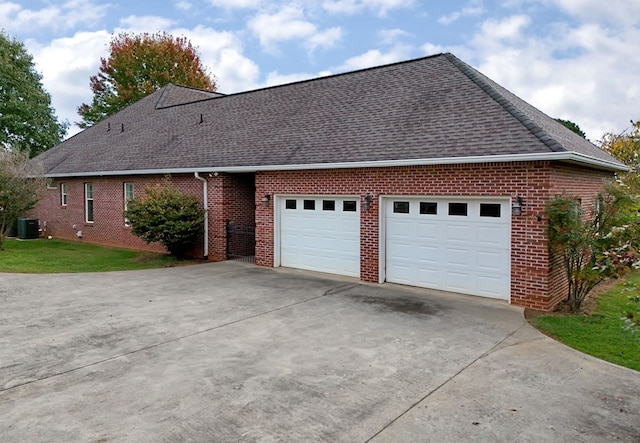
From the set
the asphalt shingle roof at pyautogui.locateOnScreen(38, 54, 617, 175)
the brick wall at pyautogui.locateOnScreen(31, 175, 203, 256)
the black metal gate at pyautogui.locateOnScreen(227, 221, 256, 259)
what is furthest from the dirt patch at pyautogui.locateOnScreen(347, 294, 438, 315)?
the brick wall at pyautogui.locateOnScreen(31, 175, 203, 256)

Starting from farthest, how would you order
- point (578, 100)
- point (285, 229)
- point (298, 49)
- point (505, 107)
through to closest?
1. point (578, 100)
2. point (298, 49)
3. point (285, 229)
4. point (505, 107)

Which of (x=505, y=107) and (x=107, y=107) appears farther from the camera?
(x=107, y=107)

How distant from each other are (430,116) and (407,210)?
2284 millimetres

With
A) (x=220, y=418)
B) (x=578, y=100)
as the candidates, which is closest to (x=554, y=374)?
(x=220, y=418)

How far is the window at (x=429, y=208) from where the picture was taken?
969 cm

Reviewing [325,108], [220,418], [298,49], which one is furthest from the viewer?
[298,49]

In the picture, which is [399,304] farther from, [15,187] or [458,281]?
[15,187]

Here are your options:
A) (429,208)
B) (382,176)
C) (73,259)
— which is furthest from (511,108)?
(73,259)

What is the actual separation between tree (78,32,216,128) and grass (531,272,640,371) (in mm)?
34651

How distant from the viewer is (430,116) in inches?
414

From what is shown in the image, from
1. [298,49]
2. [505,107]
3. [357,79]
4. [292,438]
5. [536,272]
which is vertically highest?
[298,49]

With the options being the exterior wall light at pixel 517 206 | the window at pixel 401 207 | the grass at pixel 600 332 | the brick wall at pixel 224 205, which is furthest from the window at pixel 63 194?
the grass at pixel 600 332

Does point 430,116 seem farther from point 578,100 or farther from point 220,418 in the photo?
point 578,100

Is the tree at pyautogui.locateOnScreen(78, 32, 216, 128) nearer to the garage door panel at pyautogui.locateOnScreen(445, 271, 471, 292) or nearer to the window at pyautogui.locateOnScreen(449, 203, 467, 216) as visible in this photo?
the window at pyautogui.locateOnScreen(449, 203, 467, 216)
